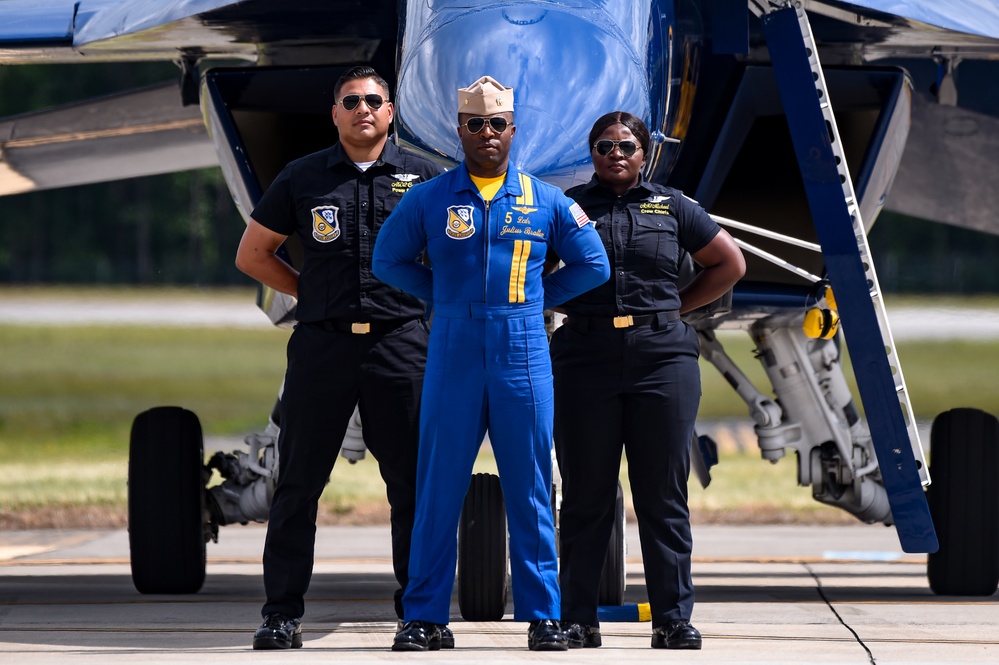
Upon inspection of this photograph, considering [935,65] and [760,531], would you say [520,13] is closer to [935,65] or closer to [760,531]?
[935,65]

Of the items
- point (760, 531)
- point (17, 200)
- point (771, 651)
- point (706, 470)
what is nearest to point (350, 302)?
point (771, 651)

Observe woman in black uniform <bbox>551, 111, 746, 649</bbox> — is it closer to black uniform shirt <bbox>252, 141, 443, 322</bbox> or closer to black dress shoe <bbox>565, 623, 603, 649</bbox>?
black dress shoe <bbox>565, 623, 603, 649</bbox>

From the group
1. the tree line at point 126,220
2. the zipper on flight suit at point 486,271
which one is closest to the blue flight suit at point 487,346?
the zipper on flight suit at point 486,271

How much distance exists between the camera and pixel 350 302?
226 inches

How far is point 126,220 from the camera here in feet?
144

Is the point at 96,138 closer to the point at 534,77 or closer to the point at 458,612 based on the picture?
the point at 458,612

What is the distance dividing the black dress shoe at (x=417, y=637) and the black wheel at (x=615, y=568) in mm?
1273

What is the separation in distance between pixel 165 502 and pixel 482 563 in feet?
7.56

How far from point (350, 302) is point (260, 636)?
1.18 meters

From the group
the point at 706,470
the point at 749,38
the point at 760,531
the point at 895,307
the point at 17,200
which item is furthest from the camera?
the point at 17,200

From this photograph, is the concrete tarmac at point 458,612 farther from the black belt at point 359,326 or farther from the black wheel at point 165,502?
the black belt at point 359,326

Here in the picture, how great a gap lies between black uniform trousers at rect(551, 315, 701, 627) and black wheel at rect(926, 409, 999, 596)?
289 cm

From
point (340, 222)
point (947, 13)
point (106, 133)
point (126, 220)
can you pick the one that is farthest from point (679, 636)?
point (126, 220)

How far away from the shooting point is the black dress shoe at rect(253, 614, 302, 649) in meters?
5.76
